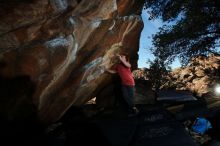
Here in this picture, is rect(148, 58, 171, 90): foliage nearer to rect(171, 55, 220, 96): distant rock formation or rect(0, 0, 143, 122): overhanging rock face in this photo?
rect(171, 55, 220, 96): distant rock formation

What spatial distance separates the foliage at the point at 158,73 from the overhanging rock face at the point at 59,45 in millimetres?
6344

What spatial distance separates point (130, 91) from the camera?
11.1 meters

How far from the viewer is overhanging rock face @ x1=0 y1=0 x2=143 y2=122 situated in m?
7.56

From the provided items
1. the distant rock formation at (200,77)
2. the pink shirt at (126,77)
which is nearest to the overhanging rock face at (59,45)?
the pink shirt at (126,77)

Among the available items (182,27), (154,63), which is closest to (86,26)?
(182,27)

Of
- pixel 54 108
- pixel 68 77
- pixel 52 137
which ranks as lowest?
pixel 52 137

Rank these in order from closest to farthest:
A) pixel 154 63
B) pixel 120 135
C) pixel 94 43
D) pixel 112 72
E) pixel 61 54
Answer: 1. pixel 61 54
2. pixel 120 135
3. pixel 94 43
4. pixel 112 72
5. pixel 154 63

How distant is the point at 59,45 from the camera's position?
865 cm

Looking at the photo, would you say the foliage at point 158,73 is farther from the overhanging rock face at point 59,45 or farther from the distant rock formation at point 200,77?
the overhanging rock face at point 59,45

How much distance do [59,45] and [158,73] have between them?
454 inches

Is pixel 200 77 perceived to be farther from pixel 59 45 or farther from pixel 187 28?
pixel 59 45

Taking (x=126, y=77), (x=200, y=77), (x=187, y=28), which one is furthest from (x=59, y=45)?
(x=200, y=77)

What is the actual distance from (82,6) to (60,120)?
4.17 m

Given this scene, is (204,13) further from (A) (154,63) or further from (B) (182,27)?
(A) (154,63)
